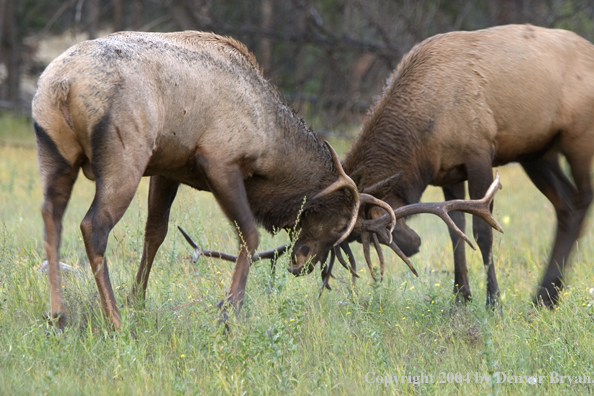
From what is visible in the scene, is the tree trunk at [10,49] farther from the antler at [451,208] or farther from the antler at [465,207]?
the antler at [465,207]

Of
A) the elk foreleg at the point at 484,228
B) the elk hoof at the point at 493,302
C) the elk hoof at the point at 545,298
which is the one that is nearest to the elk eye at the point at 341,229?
the elk foreleg at the point at 484,228

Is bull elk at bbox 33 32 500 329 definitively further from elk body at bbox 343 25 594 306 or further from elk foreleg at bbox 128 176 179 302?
elk body at bbox 343 25 594 306

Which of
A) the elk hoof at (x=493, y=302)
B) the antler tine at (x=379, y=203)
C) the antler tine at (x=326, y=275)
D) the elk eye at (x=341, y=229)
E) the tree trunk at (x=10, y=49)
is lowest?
the tree trunk at (x=10, y=49)

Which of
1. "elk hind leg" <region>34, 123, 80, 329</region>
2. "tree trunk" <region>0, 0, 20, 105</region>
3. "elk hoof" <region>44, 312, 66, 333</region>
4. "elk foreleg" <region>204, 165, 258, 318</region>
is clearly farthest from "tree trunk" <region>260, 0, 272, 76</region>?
"elk hoof" <region>44, 312, 66, 333</region>

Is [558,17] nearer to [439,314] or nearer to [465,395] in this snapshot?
[439,314]

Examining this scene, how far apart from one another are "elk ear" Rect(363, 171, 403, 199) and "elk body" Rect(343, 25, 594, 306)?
20 millimetres

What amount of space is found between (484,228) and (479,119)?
3.12 ft

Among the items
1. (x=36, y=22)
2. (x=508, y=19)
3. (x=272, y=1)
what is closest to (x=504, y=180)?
(x=508, y=19)

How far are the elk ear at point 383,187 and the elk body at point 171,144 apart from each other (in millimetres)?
192

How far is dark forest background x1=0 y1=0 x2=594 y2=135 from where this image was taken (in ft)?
47.9

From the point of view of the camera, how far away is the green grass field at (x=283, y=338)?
3721 mm

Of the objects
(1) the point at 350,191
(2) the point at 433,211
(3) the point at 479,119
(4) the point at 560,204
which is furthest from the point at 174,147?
(4) the point at 560,204

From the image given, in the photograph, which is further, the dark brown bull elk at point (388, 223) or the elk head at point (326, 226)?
the elk head at point (326, 226)

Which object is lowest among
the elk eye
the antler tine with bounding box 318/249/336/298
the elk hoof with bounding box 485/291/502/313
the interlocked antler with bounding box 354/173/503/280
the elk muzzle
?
the elk hoof with bounding box 485/291/502/313
